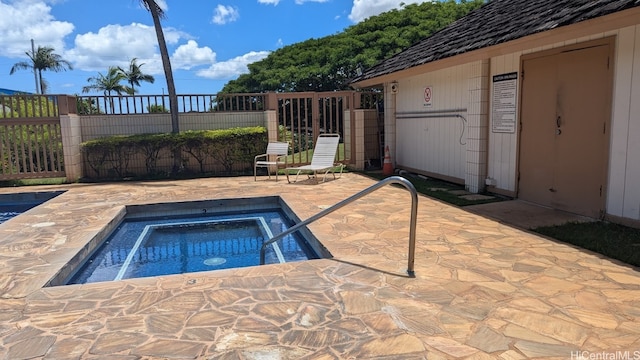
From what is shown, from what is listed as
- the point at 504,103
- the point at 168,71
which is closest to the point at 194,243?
the point at 504,103

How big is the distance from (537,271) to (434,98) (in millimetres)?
6131

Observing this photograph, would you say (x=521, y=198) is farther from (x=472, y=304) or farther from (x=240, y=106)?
(x=240, y=106)

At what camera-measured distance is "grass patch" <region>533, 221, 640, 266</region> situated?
4195 millimetres

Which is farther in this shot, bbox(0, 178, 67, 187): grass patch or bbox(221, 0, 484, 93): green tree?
bbox(221, 0, 484, 93): green tree

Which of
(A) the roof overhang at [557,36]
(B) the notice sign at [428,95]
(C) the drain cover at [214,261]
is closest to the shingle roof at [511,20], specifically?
(A) the roof overhang at [557,36]

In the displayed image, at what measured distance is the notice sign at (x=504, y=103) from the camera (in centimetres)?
691

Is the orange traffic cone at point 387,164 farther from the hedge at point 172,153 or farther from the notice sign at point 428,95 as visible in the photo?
the hedge at point 172,153

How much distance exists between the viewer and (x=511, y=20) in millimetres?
6836

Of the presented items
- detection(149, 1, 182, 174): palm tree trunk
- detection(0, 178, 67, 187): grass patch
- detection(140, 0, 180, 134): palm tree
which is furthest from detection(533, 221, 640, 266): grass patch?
detection(0, 178, 67, 187): grass patch

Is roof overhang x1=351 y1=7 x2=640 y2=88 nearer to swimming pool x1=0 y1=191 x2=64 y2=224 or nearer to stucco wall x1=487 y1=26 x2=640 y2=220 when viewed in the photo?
stucco wall x1=487 y1=26 x2=640 y2=220

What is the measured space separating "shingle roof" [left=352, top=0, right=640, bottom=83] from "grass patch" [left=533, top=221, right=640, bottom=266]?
238 cm

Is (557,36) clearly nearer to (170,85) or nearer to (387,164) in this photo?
(387,164)

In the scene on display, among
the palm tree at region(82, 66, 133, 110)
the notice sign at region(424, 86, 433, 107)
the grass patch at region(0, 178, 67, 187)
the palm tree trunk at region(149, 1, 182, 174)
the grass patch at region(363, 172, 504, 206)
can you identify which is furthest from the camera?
the palm tree at region(82, 66, 133, 110)

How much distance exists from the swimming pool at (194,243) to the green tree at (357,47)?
16.8 meters
